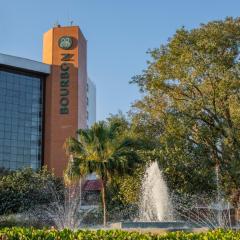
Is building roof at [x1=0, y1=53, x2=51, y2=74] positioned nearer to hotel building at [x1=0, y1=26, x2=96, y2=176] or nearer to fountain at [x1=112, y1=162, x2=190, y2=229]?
hotel building at [x1=0, y1=26, x2=96, y2=176]

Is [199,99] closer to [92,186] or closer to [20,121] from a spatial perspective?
[92,186]

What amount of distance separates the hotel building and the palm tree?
139 ft

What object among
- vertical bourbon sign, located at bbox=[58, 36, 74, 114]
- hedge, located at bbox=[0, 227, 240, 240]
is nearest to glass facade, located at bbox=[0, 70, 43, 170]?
vertical bourbon sign, located at bbox=[58, 36, 74, 114]

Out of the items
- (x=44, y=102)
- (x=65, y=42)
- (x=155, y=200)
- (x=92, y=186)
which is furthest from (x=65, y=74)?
(x=155, y=200)

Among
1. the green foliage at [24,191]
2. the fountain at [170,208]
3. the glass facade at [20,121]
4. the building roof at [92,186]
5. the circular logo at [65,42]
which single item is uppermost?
the circular logo at [65,42]

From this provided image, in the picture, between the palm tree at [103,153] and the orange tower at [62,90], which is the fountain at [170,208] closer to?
the palm tree at [103,153]

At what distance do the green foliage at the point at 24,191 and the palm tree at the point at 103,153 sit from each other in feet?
50.2

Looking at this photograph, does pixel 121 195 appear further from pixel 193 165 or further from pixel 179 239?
pixel 179 239

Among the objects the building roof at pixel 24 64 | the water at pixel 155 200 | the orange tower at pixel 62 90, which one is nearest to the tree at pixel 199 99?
the water at pixel 155 200

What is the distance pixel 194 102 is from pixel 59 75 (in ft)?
163

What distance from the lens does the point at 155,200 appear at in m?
24.4

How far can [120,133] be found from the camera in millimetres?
31703

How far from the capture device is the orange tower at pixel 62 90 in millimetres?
72250

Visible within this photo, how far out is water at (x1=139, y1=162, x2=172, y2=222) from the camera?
23.7 meters
